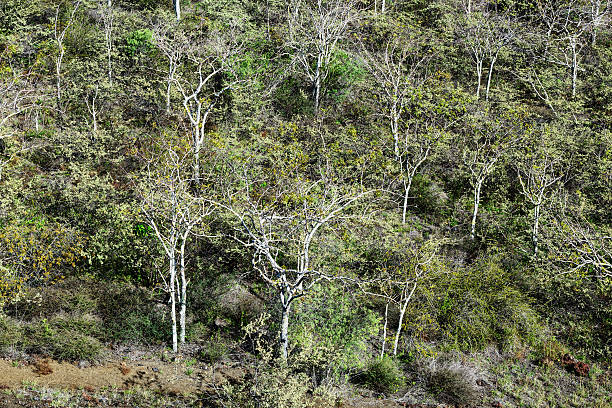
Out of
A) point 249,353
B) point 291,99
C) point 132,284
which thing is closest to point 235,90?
point 291,99

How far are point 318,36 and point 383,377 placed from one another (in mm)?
19683

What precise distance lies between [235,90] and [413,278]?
16.0 metres

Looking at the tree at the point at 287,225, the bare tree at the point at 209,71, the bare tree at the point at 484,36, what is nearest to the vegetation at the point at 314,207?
the tree at the point at 287,225

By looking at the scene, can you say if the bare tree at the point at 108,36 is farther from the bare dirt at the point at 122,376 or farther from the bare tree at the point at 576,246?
the bare tree at the point at 576,246

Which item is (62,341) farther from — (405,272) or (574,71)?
(574,71)

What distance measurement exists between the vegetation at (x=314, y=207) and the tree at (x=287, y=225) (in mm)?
181

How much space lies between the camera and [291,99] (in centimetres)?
2783

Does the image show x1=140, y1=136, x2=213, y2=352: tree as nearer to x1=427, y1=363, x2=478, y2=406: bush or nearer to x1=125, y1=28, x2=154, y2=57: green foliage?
x1=427, y1=363, x2=478, y2=406: bush

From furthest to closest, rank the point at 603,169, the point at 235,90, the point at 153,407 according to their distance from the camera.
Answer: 1. the point at 235,90
2. the point at 603,169
3. the point at 153,407

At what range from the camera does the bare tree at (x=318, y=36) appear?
1040 inches

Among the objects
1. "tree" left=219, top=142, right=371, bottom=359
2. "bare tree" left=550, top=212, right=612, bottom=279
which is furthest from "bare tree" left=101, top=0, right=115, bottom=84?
"bare tree" left=550, top=212, right=612, bottom=279

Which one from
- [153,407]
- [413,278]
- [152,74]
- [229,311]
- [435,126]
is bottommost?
[153,407]

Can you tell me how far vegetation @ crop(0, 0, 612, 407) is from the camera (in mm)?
15266

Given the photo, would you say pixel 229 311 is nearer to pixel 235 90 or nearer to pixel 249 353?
pixel 249 353
